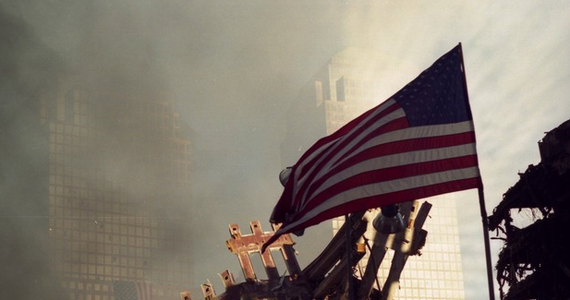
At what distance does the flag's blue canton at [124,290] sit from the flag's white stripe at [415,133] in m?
84.0

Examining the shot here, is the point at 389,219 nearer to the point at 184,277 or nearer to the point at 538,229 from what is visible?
the point at 538,229

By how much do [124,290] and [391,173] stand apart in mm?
92157

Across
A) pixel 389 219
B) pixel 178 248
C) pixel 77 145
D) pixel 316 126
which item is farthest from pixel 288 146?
pixel 389 219

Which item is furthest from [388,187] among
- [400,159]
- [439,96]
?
[439,96]

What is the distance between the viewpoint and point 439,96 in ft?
36.8

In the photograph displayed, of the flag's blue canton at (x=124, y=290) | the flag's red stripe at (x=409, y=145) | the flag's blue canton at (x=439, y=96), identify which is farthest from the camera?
the flag's blue canton at (x=124, y=290)

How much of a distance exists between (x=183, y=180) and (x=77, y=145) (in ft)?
37.7

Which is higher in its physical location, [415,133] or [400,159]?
[415,133]

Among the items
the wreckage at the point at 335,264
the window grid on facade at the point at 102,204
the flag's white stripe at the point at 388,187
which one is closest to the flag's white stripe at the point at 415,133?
the flag's white stripe at the point at 388,187

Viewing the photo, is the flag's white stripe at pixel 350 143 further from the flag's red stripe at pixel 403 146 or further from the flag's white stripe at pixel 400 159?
the flag's white stripe at pixel 400 159

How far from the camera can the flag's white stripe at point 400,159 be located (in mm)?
10680

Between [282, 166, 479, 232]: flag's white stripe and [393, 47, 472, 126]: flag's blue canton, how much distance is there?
75 centimetres

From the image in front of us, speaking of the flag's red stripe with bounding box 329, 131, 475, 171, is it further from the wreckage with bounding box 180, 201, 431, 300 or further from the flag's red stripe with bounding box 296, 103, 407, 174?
the wreckage with bounding box 180, 201, 431, 300

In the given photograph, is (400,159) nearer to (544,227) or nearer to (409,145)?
(409,145)
